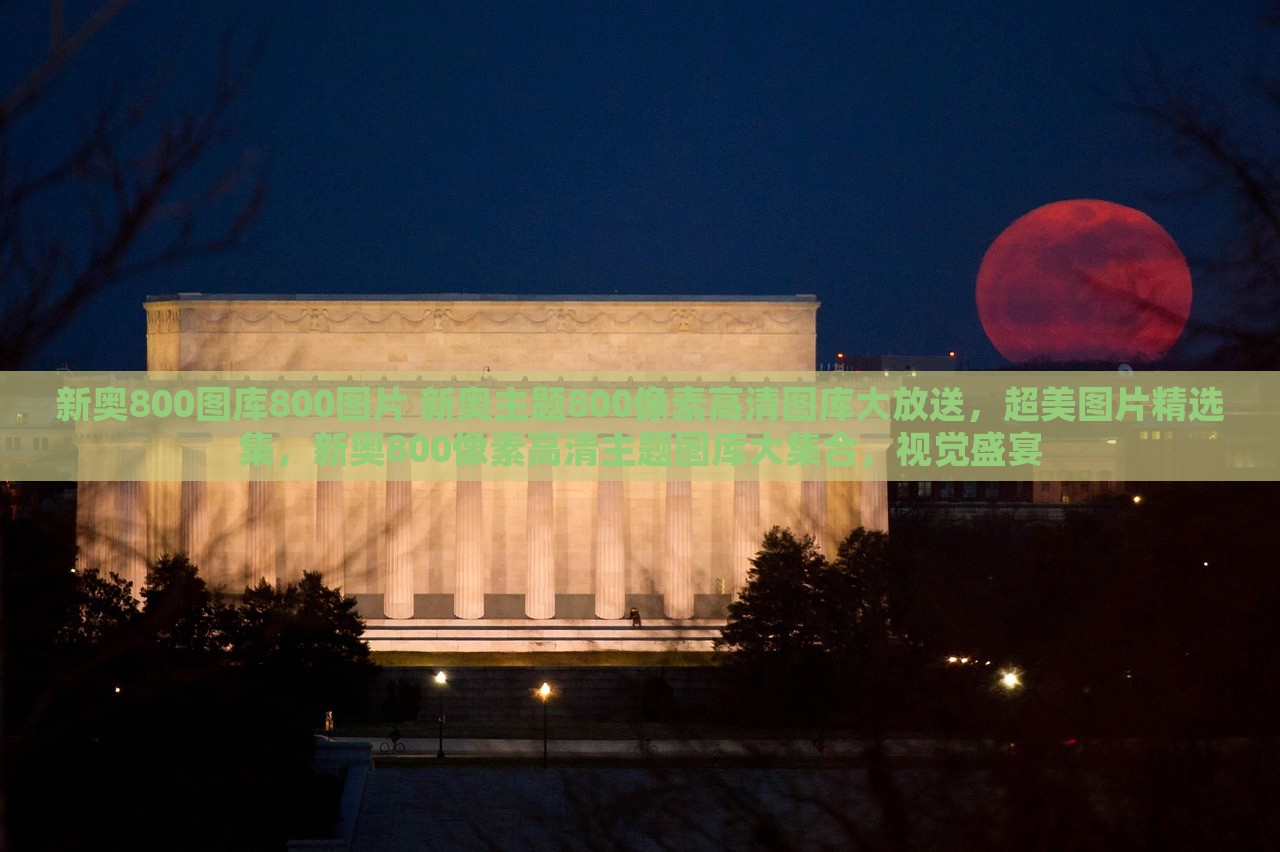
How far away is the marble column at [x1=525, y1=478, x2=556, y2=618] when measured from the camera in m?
87.2

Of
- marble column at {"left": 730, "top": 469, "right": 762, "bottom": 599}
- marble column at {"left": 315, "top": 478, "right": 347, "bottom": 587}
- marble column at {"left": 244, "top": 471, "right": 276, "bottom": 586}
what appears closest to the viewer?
marble column at {"left": 244, "top": 471, "right": 276, "bottom": 586}

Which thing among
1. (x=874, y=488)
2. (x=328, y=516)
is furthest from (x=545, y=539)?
(x=874, y=488)

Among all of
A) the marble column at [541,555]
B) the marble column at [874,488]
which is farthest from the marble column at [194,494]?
the marble column at [874,488]

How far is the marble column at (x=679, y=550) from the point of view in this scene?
86688 mm

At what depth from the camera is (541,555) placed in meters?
87.4

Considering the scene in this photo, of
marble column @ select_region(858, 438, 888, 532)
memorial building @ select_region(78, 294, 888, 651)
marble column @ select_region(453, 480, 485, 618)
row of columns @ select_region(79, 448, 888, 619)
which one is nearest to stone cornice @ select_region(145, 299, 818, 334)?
memorial building @ select_region(78, 294, 888, 651)

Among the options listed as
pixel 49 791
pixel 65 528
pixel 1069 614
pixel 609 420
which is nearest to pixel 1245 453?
pixel 1069 614

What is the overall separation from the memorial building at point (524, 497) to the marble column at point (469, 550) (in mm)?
101

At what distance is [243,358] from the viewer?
90125 millimetres

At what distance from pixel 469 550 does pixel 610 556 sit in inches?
319

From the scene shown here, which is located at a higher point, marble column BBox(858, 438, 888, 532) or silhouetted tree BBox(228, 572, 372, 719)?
marble column BBox(858, 438, 888, 532)

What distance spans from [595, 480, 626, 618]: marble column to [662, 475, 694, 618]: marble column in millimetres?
2828

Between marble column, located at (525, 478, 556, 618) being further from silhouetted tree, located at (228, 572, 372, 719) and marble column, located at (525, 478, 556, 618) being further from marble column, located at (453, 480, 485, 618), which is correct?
silhouetted tree, located at (228, 572, 372, 719)

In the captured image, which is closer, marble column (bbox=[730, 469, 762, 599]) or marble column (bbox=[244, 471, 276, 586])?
marble column (bbox=[244, 471, 276, 586])
